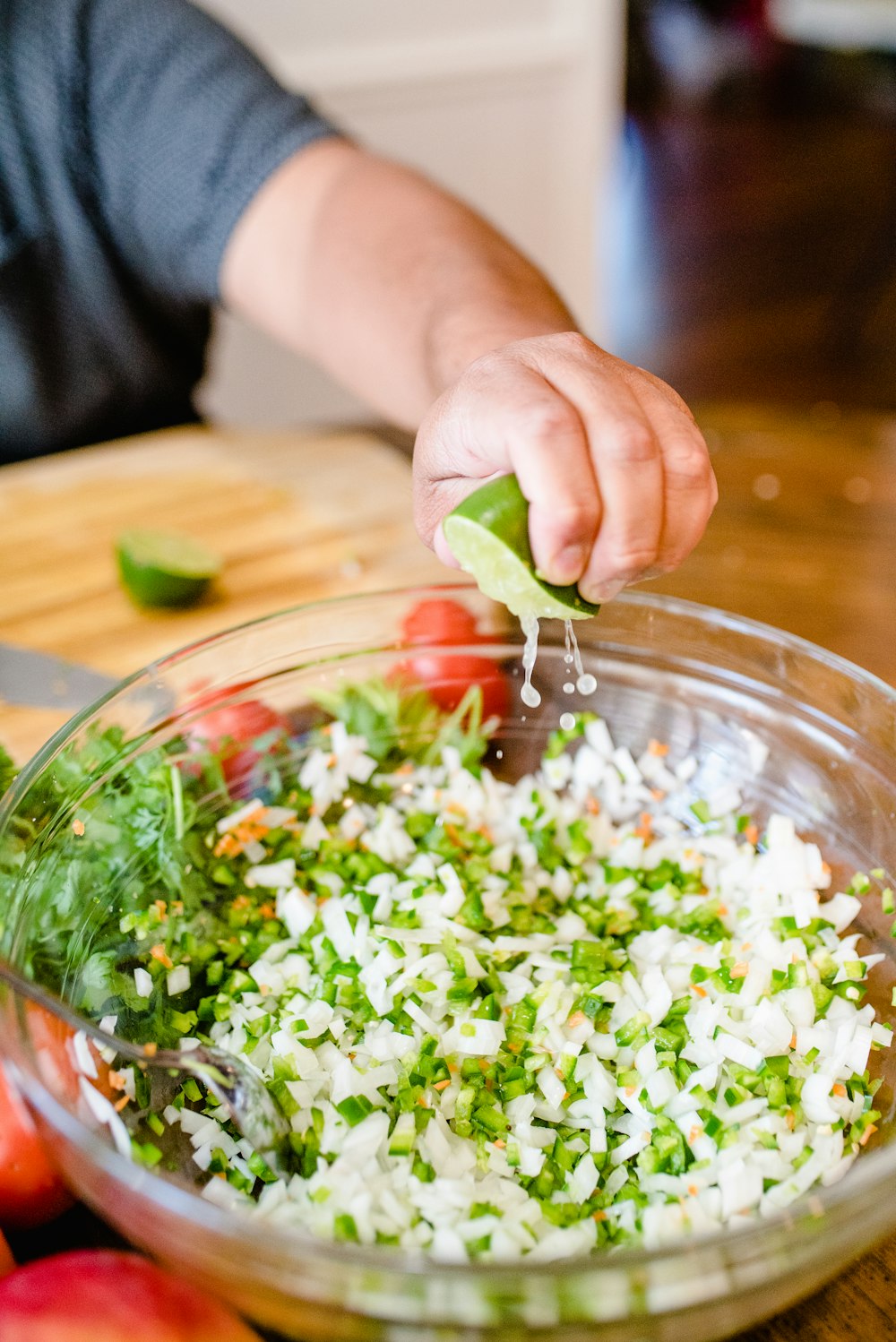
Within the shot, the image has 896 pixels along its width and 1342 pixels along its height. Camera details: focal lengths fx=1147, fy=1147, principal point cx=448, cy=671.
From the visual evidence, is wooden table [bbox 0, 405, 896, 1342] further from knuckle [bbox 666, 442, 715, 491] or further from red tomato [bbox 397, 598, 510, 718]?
knuckle [bbox 666, 442, 715, 491]

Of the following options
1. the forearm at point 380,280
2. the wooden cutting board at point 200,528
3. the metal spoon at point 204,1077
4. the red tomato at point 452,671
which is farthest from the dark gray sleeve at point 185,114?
the metal spoon at point 204,1077

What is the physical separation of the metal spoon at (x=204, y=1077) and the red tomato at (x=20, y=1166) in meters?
0.05

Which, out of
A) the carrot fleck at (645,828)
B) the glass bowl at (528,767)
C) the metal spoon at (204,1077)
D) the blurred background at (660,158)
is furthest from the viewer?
the blurred background at (660,158)

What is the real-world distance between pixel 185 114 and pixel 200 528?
1.64 ft

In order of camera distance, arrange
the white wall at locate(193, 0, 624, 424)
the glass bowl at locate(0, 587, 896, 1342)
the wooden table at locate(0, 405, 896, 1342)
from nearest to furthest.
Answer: the glass bowl at locate(0, 587, 896, 1342)
the wooden table at locate(0, 405, 896, 1342)
the white wall at locate(193, 0, 624, 424)

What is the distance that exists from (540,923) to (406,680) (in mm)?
229

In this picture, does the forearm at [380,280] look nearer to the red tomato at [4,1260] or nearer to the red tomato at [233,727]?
the red tomato at [233,727]

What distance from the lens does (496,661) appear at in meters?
0.88

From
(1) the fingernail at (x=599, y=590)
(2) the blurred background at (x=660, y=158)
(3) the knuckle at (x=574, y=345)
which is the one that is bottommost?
(2) the blurred background at (x=660, y=158)

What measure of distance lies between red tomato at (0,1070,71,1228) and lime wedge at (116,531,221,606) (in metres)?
0.58

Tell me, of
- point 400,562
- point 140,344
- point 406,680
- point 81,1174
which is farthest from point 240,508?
point 81,1174

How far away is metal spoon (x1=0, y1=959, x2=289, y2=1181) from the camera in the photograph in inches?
20.9

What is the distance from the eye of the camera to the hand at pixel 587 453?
56cm

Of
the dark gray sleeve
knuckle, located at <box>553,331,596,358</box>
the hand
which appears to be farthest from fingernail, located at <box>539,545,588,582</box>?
the dark gray sleeve
